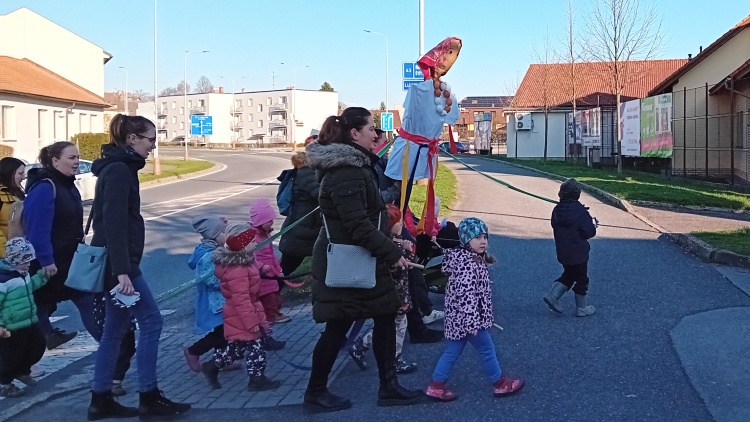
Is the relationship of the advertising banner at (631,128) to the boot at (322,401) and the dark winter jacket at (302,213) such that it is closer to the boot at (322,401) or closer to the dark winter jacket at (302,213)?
the dark winter jacket at (302,213)

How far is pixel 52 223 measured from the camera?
606 centimetres

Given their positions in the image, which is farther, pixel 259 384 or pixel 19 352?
pixel 19 352

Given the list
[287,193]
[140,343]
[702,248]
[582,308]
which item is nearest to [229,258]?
[140,343]

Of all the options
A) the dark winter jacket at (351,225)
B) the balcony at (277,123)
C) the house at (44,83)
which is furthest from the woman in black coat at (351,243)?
the balcony at (277,123)

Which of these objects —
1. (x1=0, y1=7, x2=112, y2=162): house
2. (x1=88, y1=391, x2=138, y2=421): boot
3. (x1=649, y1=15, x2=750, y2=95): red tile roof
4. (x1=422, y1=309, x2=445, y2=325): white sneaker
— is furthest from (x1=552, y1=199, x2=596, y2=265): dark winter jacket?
(x1=0, y1=7, x2=112, y2=162): house

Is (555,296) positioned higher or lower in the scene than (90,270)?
lower

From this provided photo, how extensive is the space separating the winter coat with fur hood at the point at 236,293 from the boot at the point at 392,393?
1.06 m

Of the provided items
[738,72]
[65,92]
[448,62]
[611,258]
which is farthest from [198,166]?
[448,62]

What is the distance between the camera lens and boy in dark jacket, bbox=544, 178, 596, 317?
24.4 feet

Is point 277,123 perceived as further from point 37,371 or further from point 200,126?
point 37,371

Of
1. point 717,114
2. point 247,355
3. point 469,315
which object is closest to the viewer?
point 469,315

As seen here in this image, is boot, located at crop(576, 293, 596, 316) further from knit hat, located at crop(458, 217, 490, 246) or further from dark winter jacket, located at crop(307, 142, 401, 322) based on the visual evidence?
dark winter jacket, located at crop(307, 142, 401, 322)

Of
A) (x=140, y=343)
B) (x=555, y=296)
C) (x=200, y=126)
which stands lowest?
(x=555, y=296)

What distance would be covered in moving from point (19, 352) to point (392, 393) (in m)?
2.84
